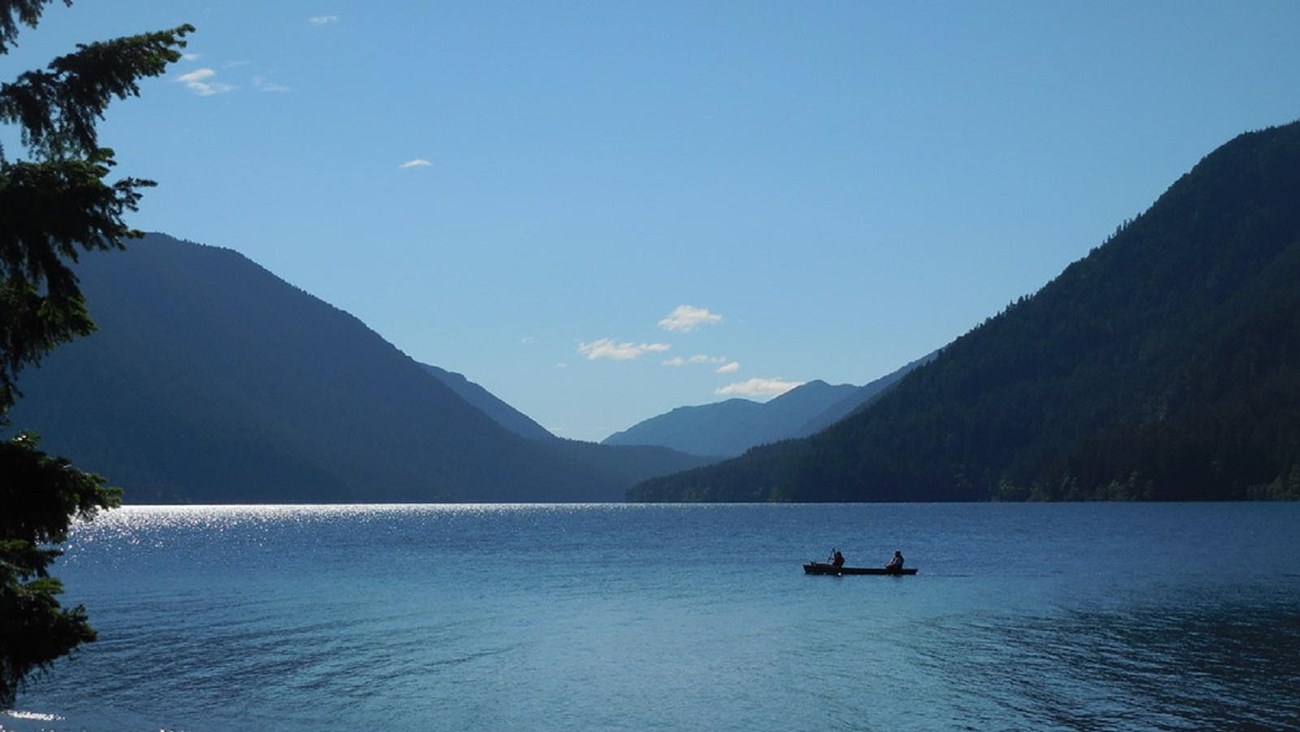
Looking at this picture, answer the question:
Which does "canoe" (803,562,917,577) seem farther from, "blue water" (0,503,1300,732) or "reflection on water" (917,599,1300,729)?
"reflection on water" (917,599,1300,729)

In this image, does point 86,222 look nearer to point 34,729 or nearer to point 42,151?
point 42,151

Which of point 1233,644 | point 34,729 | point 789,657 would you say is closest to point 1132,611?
point 1233,644

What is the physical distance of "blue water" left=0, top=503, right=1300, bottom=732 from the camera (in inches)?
1818

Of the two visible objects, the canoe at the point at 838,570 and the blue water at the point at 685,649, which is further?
the canoe at the point at 838,570

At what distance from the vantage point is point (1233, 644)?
62719mm

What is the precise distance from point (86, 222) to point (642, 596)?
8180 cm

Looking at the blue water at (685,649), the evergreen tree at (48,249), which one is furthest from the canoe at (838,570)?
the evergreen tree at (48,249)

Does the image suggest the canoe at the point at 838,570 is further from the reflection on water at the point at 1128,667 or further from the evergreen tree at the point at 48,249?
the evergreen tree at the point at 48,249

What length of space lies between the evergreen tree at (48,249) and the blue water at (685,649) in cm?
2519

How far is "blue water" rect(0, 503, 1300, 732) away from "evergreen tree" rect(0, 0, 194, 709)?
82.6 ft

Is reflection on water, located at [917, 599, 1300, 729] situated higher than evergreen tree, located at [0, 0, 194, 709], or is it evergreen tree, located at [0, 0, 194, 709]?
evergreen tree, located at [0, 0, 194, 709]

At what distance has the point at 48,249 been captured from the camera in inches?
597

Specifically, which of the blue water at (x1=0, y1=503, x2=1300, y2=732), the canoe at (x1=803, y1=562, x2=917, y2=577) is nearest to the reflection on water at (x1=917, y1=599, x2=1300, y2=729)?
the blue water at (x1=0, y1=503, x2=1300, y2=732)

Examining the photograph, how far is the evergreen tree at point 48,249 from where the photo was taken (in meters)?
14.7
